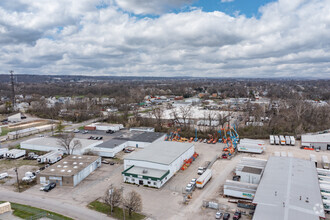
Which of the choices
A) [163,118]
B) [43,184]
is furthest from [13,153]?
[163,118]

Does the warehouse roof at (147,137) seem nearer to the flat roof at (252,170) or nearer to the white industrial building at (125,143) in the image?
the white industrial building at (125,143)

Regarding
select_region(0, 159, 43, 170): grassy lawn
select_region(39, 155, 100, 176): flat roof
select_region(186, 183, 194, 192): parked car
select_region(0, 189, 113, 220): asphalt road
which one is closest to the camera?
select_region(0, 189, 113, 220): asphalt road

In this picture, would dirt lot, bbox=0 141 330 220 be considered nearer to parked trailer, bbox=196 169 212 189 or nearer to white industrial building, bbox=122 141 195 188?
parked trailer, bbox=196 169 212 189

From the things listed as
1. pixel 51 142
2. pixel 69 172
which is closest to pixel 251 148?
pixel 69 172

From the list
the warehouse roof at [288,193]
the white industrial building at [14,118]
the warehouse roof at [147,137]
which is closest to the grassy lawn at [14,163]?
the warehouse roof at [147,137]

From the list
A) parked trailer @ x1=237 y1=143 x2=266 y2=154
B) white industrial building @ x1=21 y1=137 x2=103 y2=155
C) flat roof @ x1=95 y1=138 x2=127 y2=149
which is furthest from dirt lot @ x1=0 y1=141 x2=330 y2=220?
white industrial building @ x1=21 y1=137 x2=103 y2=155

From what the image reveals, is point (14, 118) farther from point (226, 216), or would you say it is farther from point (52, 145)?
point (226, 216)

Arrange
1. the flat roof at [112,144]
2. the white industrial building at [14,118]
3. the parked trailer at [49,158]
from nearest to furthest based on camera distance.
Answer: the parked trailer at [49,158], the flat roof at [112,144], the white industrial building at [14,118]
